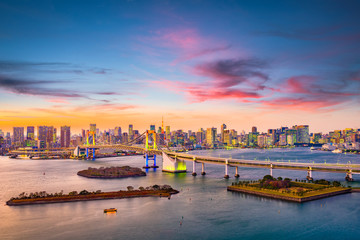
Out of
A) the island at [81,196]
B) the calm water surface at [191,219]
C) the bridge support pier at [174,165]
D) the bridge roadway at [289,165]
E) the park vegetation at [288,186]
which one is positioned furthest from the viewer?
the bridge support pier at [174,165]

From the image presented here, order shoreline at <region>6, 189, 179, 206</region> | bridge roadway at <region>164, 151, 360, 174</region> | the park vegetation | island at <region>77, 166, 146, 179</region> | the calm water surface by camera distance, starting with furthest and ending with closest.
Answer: island at <region>77, 166, 146, 179</region>, bridge roadway at <region>164, 151, 360, 174</region>, the park vegetation, shoreline at <region>6, 189, 179, 206</region>, the calm water surface

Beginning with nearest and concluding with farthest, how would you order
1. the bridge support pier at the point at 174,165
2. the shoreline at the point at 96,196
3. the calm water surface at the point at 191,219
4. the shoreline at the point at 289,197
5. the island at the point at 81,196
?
1. the calm water surface at the point at 191,219
2. the shoreline at the point at 289,197
3. the shoreline at the point at 96,196
4. the island at the point at 81,196
5. the bridge support pier at the point at 174,165

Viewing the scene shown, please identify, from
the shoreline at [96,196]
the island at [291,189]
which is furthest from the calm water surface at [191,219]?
the shoreline at [96,196]

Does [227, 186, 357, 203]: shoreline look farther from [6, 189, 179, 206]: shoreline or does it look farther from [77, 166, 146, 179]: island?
[77, 166, 146, 179]: island

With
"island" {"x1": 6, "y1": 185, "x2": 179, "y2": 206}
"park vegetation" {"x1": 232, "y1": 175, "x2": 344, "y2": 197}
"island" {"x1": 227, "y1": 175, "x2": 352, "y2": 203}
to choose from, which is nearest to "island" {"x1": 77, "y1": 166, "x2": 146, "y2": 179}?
"island" {"x1": 6, "y1": 185, "x2": 179, "y2": 206}

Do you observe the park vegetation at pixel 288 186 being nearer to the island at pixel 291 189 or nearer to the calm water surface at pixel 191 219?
the island at pixel 291 189

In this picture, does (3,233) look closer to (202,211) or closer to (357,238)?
(202,211)

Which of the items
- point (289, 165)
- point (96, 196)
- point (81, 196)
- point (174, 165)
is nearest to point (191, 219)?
point (96, 196)

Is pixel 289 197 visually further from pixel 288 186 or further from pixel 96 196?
pixel 96 196
